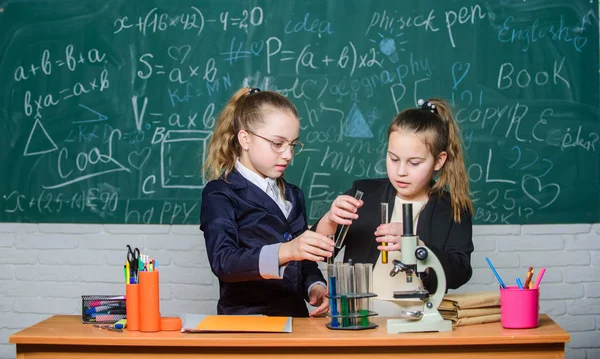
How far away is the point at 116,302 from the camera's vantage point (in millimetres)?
2162

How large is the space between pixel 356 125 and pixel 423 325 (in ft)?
6.71

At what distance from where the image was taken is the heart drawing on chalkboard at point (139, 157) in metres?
3.97

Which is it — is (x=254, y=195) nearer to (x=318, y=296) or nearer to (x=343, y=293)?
(x=318, y=296)

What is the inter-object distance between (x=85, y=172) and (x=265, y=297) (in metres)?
1.93

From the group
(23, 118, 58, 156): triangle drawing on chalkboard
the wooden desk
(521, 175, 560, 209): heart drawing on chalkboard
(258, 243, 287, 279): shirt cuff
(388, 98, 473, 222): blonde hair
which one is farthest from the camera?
(23, 118, 58, 156): triangle drawing on chalkboard

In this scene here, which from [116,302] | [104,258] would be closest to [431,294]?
[116,302]

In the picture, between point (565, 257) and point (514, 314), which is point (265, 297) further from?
point (565, 257)

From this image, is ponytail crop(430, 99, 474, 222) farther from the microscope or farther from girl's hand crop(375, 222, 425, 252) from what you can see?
the microscope

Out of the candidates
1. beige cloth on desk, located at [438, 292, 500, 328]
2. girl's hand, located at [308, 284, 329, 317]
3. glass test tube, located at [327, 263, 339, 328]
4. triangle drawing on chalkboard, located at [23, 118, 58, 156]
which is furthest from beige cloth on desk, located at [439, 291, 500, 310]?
triangle drawing on chalkboard, located at [23, 118, 58, 156]

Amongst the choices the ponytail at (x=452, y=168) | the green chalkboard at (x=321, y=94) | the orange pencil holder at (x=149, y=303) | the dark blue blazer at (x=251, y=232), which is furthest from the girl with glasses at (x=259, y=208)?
the green chalkboard at (x=321, y=94)

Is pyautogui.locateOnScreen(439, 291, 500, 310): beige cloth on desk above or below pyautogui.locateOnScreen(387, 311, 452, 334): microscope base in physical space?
above

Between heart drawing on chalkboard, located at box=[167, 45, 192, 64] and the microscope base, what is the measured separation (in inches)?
93.0

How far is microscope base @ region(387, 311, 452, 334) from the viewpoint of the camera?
1.96 metres

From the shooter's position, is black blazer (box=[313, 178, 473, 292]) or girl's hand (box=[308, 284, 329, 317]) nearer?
black blazer (box=[313, 178, 473, 292])
